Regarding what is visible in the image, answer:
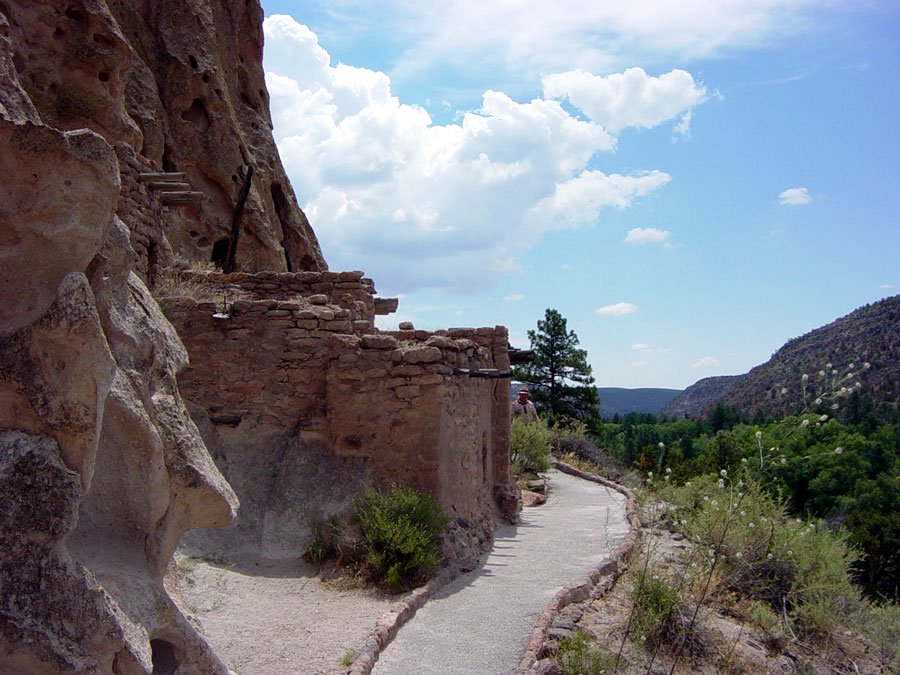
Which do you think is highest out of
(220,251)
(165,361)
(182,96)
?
(182,96)

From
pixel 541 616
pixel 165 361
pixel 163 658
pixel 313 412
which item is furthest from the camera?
pixel 313 412

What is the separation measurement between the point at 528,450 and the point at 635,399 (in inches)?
5304

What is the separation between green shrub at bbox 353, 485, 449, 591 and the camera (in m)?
6.70

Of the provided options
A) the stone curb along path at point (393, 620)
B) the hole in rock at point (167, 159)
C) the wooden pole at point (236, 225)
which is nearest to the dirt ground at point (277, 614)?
the stone curb along path at point (393, 620)

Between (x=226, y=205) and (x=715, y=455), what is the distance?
13.1m

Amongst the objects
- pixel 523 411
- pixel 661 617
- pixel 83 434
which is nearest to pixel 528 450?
pixel 523 411

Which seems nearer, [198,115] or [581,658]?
[581,658]

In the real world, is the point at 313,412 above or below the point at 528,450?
above

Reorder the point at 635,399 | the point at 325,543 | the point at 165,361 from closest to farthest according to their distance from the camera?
the point at 165,361
the point at 325,543
the point at 635,399

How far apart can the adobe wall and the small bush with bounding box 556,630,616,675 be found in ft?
7.02

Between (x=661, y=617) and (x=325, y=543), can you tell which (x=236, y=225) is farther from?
(x=661, y=617)

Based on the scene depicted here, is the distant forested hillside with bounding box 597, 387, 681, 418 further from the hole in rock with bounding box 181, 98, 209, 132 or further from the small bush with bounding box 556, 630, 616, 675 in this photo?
the small bush with bounding box 556, 630, 616, 675

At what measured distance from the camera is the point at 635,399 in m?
145

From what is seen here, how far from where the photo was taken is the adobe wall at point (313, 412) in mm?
7594
